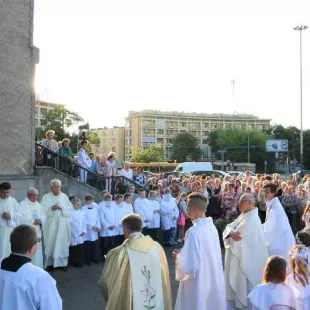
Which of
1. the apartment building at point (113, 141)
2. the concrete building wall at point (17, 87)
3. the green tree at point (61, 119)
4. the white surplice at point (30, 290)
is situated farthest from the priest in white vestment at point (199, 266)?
the apartment building at point (113, 141)

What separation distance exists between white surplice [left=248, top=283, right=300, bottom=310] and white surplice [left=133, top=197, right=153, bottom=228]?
8989mm

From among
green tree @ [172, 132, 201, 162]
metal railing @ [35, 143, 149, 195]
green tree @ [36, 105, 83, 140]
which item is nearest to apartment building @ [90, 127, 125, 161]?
green tree @ [172, 132, 201, 162]

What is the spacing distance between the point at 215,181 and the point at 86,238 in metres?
6.93

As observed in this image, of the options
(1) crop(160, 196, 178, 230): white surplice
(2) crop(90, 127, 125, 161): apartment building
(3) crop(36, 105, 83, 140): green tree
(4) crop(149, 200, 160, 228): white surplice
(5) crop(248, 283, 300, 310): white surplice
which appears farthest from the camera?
(2) crop(90, 127, 125, 161): apartment building

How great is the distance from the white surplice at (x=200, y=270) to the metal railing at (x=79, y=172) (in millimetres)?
9323

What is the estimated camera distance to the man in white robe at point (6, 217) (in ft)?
31.3

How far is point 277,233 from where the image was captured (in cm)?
820

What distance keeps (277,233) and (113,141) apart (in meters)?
139

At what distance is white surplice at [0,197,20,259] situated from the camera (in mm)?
9531

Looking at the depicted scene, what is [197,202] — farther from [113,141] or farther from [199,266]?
[113,141]

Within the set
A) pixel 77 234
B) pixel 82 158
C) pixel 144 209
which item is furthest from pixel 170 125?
pixel 77 234

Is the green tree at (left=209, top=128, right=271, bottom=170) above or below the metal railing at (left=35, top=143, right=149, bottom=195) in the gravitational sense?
above

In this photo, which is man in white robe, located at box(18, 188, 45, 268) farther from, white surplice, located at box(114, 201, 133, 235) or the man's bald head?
the man's bald head

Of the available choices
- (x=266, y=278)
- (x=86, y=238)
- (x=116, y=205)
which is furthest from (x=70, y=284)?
(x=266, y=278)
